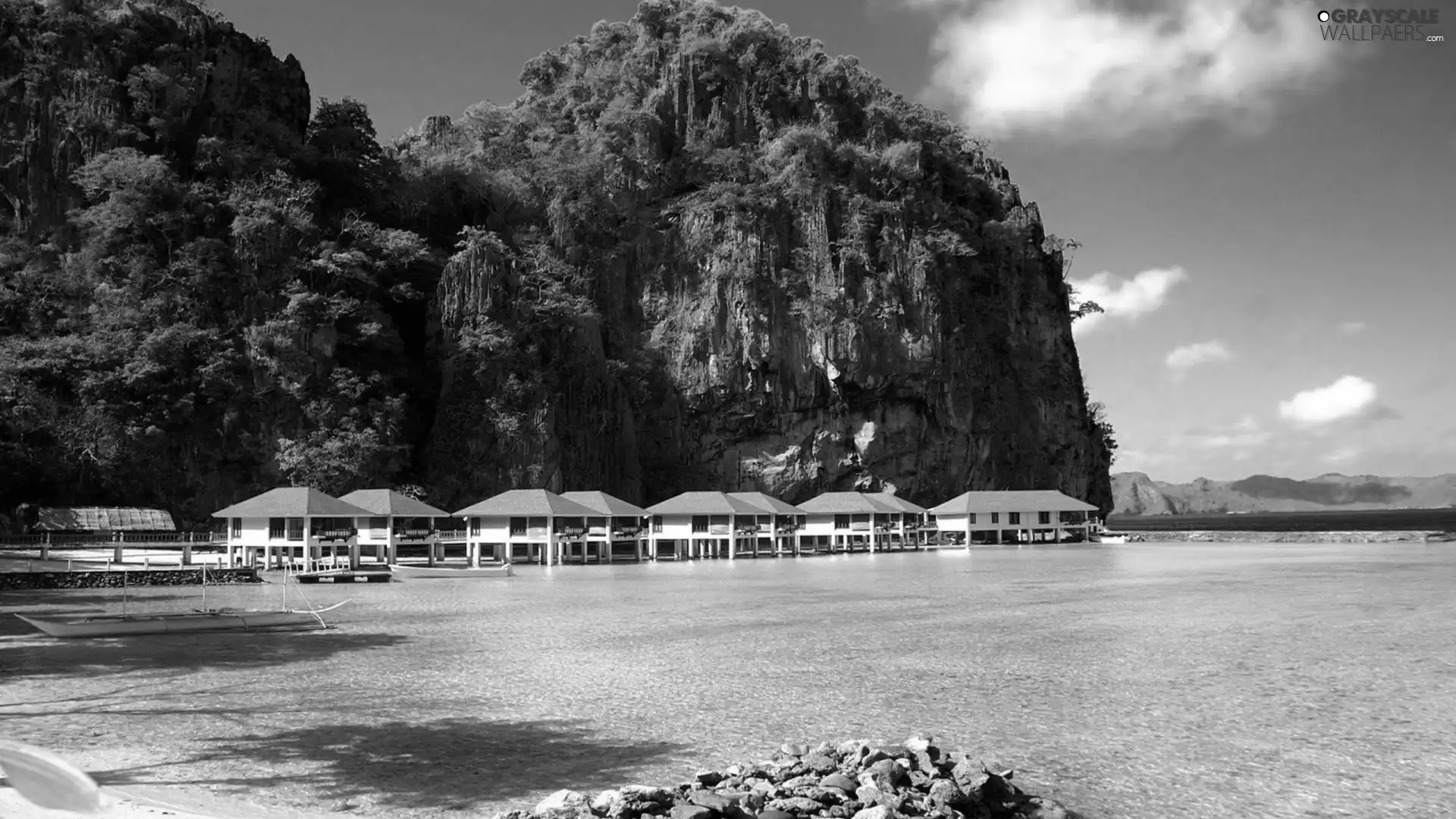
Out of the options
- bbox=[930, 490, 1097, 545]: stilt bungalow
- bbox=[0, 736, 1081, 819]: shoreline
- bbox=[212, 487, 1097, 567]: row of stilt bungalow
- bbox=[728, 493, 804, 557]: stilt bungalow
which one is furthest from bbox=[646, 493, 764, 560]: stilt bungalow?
bbox=[0, 736, 1081, 819]: shoreline

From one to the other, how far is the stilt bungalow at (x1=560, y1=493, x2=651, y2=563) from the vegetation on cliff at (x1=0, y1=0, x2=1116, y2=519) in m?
3.65

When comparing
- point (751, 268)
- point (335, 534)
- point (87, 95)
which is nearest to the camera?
point (335, 534)

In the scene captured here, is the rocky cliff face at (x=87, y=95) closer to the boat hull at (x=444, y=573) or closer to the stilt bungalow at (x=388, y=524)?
the stilt bungalow at (x=388, y=524)

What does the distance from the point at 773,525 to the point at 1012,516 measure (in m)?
20.3

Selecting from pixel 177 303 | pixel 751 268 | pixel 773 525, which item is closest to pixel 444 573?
pixel 177 303

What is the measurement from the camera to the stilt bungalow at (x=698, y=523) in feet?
199

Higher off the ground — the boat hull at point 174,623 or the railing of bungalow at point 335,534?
the railing of bungalow at point 335,534

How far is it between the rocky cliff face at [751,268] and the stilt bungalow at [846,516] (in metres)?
3.96

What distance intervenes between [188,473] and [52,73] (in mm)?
22853

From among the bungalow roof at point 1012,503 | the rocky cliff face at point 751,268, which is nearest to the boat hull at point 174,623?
the rocky cliff face at point 751,268

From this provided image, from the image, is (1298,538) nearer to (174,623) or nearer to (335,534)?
(335,534)

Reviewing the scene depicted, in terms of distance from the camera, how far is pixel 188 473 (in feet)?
170

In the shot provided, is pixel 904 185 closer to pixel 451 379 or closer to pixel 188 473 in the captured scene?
pixel 451 379

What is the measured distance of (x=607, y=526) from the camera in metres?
56.0
